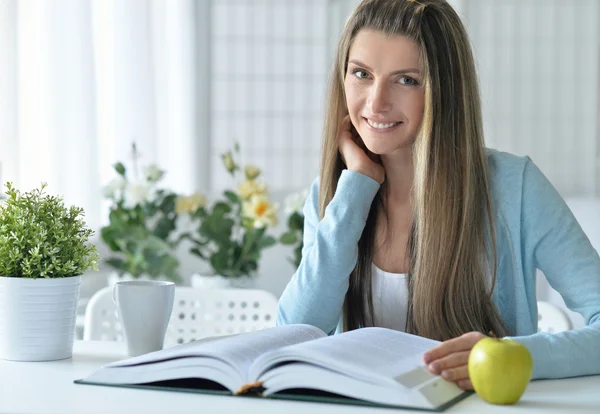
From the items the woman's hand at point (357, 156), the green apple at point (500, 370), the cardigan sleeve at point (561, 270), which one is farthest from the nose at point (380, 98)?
the green apple at point (500, 370)

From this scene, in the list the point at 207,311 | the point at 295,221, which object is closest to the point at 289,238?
the point at 295,221

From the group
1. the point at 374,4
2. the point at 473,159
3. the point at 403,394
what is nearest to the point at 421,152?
the point at 473,159

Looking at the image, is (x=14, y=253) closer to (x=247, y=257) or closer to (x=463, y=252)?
(x=463, y=252)

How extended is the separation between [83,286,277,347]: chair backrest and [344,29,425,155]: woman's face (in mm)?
471

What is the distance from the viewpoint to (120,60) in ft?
11.3

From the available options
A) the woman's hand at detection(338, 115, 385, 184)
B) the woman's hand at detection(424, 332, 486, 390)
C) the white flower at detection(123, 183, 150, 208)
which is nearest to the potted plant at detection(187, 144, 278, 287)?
the white flower at detection(123, 183, 150, 208)

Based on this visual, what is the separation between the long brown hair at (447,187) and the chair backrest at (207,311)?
0.41m

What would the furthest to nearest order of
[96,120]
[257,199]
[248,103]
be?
[248,103]
[96,120]
[257,199]

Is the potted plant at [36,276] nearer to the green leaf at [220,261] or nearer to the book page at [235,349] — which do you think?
the book page at [235,349]

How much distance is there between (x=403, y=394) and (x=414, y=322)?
647 millimetres

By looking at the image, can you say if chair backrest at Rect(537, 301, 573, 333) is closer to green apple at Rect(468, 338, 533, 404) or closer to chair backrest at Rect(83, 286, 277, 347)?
chair backrest at Rect(83, 286, 277, 347)

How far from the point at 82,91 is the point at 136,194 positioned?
573 mm

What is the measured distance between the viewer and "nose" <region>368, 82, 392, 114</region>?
5.48 ft

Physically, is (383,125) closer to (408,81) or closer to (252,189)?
(408,81)
